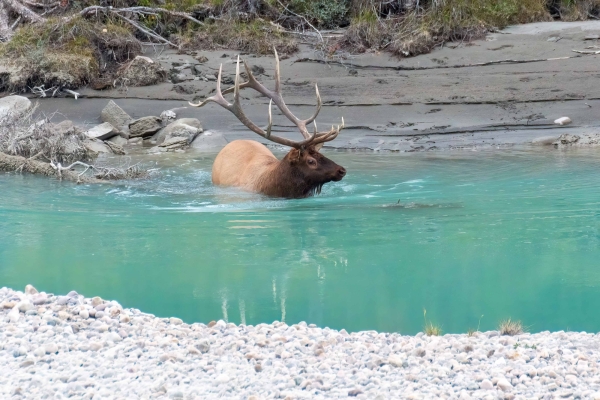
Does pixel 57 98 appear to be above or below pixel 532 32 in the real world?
below

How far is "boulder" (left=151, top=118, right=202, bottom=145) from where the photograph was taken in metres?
13.8

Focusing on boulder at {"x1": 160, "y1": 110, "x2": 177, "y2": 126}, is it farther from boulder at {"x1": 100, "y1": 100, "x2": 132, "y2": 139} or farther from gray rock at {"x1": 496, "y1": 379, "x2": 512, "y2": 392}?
gray rock at {"x1": 496, "y1": 379, "x2": 512, "y2": 392}

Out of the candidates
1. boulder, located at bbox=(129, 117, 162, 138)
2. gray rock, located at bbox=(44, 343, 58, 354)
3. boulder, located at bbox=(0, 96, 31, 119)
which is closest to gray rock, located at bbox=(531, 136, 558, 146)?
boulder, located at bbox=(129, 117, 162, 138)

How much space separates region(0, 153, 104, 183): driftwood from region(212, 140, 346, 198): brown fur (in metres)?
1.78

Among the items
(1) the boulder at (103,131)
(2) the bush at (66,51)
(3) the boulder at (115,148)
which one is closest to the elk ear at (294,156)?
(3) the boulder at (115,148)

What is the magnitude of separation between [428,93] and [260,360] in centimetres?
1034

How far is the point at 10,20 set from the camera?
17391 millimetres

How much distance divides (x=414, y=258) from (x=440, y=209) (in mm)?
1798

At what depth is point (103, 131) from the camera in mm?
13883

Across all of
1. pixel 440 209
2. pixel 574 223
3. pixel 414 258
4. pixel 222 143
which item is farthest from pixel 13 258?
pixel 222 143

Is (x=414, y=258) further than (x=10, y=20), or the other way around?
(x=10, y=20)

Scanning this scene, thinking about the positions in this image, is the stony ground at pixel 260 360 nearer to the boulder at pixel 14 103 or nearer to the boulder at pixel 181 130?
the boulder at pixel 181 130

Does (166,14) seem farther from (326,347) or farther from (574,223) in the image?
(326,347)

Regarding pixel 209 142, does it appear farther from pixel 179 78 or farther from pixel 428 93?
pixel 428 93
